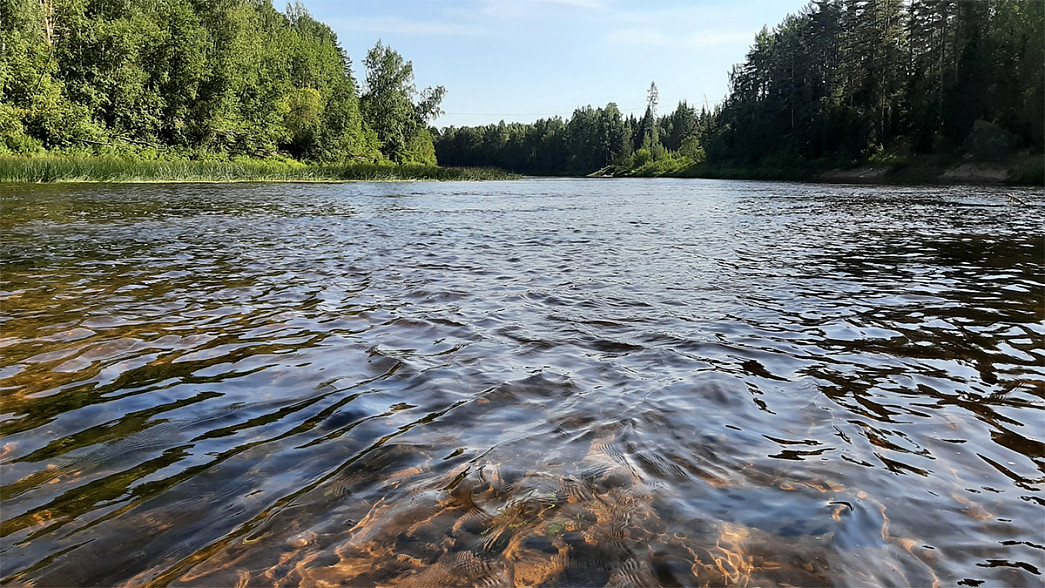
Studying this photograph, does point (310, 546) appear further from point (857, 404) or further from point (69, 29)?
point (69, 29)

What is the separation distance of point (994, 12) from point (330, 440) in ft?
227

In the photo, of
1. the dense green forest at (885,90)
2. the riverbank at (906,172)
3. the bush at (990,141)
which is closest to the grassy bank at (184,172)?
the riverbank at (906,172)

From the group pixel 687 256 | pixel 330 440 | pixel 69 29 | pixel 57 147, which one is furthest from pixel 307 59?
pixel 330 440

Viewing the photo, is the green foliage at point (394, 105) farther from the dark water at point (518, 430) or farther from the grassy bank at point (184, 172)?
the dark water at point (518, 430)

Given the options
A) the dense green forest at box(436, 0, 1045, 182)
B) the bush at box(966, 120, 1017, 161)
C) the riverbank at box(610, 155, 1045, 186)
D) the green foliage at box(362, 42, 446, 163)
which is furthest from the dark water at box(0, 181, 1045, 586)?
the green foliage at box(362, 42, 446, 163)

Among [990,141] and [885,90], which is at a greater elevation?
[885,90]

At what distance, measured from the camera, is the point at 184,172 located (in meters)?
37.8

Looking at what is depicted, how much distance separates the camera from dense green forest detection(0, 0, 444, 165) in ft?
143

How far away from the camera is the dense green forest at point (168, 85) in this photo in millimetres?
43438

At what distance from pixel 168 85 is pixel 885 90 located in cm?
7244

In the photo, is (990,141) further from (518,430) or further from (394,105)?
(394,105)

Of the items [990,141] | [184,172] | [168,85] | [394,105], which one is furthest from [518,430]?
[394,105]

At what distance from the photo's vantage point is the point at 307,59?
277 feet

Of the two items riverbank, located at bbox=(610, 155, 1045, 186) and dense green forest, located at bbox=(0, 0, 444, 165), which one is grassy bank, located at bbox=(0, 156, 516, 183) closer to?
dense green forest, located at bbox=(0, 0, 444, 165)
